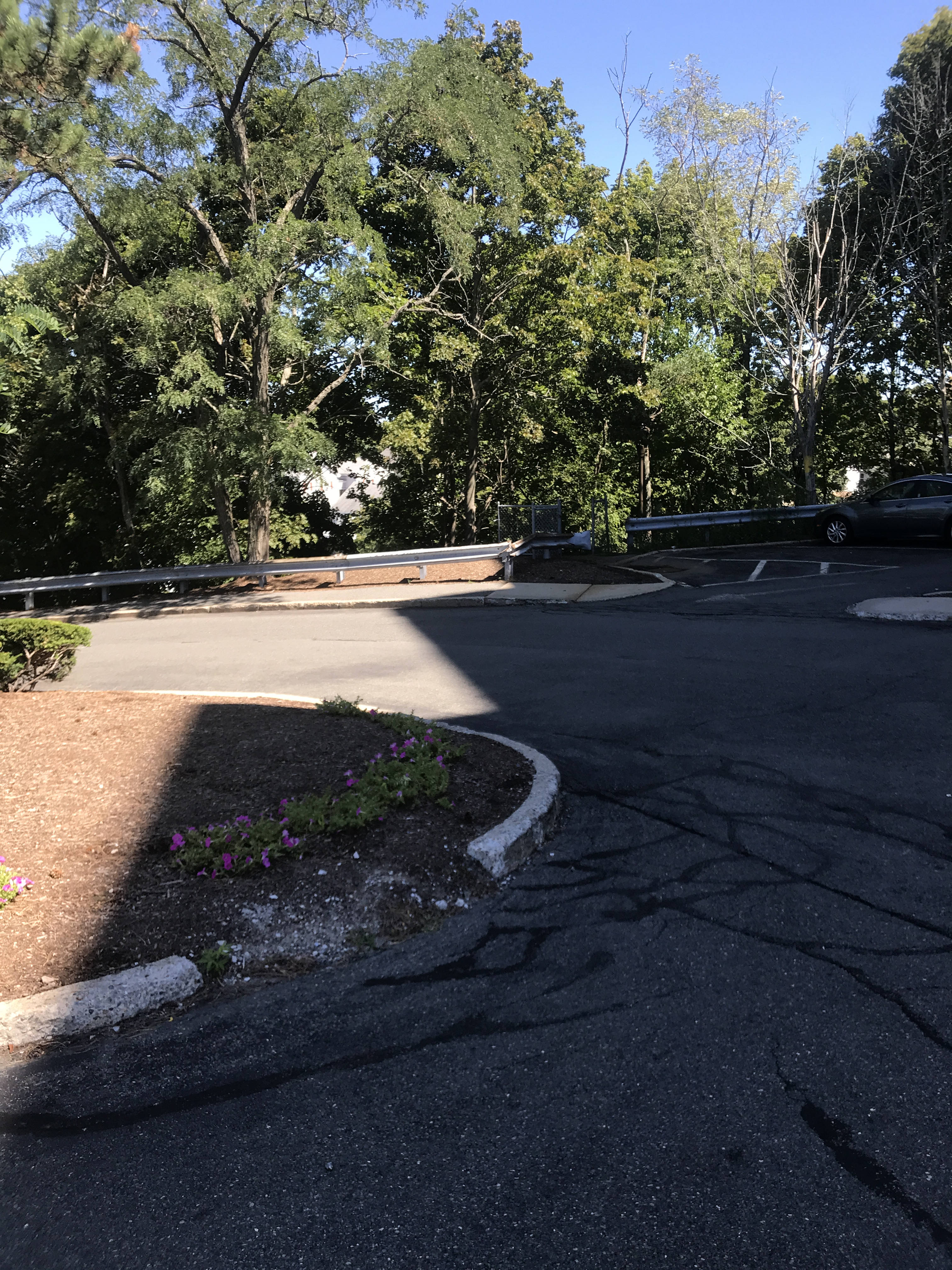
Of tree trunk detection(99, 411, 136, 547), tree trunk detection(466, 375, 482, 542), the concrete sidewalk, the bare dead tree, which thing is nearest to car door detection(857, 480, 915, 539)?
the concrete sidewalk

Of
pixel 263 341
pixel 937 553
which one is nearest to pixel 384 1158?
pixel 937 553

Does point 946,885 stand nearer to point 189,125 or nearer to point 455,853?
point 455,853

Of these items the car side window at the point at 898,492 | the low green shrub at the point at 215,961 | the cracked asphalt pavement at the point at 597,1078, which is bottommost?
the cracked asphalt pavement at the point at 597,1078

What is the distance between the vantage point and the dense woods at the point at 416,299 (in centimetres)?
1847

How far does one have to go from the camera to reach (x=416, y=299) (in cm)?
2402

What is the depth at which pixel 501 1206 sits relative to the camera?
2.46 meters

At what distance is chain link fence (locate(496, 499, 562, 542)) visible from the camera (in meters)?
22.0

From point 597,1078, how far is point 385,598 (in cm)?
1345

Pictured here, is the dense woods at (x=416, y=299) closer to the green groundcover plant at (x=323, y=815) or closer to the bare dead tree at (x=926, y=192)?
the bare dead tree at (x=926, y=192)

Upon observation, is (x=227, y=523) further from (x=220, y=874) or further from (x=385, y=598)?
(x=220, y=874)

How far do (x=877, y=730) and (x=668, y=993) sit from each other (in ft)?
12.9

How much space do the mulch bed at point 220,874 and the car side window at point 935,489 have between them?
15.6 m

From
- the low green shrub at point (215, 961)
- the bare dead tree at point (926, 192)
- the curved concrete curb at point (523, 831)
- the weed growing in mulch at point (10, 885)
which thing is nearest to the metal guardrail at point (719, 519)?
the bare dead tree at point (926, 192)

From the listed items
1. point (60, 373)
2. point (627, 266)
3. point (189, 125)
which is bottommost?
point (60, 373)
